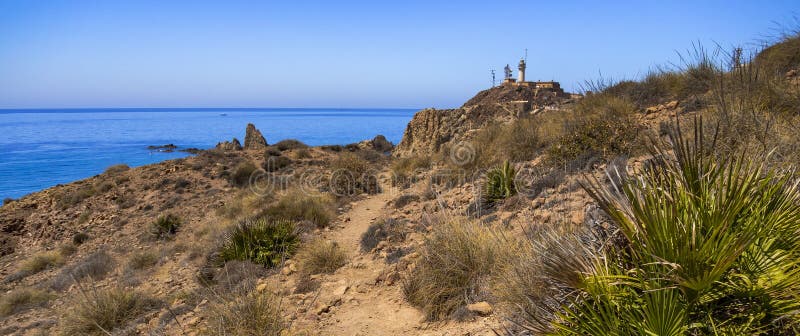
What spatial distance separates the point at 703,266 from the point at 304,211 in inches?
335

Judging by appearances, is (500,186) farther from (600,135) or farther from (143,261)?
(143,261)

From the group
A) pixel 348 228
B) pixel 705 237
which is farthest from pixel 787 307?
pixel 348 228

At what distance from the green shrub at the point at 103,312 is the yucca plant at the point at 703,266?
5642mm

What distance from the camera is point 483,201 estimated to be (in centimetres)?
755

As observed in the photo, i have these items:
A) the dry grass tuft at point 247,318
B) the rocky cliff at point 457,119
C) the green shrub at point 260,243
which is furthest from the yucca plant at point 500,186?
the rocky cliff at point 457,119

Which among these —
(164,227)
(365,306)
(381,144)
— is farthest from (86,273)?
(381,144)

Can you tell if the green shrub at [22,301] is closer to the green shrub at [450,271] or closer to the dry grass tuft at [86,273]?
the dry grass tuft at [86,273]

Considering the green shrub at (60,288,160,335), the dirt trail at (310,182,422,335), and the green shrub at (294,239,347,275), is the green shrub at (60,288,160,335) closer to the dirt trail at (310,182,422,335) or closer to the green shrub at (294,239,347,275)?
the green shrub at (294,239,347,275)

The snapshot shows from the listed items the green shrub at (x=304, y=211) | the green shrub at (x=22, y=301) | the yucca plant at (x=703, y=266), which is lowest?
the green shrub at (x=22, y=301)

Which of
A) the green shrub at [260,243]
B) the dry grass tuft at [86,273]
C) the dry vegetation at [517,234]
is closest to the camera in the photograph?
the dry vegetation at [517,234]

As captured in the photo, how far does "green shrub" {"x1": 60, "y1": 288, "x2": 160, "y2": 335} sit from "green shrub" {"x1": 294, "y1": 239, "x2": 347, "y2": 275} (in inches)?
86.7

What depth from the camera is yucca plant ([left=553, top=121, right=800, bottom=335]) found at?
162cm

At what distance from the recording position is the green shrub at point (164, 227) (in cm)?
1184

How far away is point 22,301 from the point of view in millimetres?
7859
